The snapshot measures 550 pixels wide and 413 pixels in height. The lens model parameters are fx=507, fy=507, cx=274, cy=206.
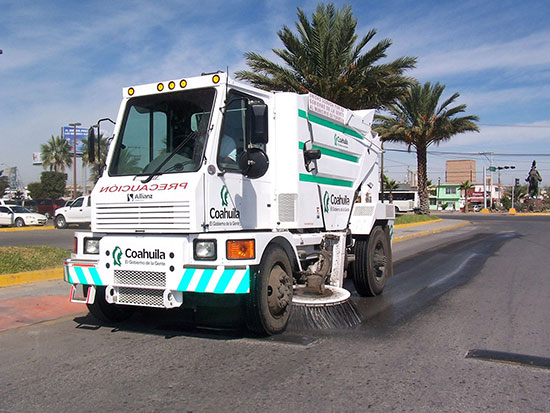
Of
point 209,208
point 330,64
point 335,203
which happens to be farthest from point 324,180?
point 330,64

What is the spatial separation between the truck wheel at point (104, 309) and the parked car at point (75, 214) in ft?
65.1

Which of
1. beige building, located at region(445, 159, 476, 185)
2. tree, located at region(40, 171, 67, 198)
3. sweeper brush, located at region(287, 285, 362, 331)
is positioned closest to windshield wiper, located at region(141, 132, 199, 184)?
sweeper brush, located at region(287, 285, 362, 331)

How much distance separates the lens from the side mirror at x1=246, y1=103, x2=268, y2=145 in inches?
223

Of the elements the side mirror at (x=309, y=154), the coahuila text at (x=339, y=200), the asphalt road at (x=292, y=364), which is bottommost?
the asphalt road at (x=292, y=364)

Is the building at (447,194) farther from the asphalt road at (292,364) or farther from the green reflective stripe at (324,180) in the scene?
the asphalt road at (292,364)

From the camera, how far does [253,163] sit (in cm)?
582

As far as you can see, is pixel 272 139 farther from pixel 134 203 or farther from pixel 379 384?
pixel 379 384

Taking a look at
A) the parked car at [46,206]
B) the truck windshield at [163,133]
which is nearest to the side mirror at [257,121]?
the truck windshield at [163,133]

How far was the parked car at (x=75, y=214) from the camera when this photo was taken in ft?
82.7

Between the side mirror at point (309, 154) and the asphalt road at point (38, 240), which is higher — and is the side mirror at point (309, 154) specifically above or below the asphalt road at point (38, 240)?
above

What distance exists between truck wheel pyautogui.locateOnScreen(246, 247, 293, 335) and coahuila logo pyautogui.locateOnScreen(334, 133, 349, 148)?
2586 millimetres

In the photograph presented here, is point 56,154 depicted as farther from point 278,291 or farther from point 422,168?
point 278,291

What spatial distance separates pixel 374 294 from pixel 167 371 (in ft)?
15.1

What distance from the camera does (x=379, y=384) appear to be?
4254mm
